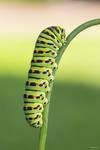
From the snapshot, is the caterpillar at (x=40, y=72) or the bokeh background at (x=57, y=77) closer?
the caterpillar at (x=40, y=72)

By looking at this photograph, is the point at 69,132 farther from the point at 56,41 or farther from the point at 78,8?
the point at 56,41

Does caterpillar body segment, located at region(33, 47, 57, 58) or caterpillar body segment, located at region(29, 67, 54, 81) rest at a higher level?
caterpillar body segment, located at region(33, 47, 57, 58)

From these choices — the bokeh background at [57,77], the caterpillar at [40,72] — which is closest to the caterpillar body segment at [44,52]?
the caterpillar at [40,72]

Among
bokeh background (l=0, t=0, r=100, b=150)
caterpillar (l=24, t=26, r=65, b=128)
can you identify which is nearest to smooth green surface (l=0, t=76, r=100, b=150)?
bokeh background (l=0, t=0, r=100, b=150)

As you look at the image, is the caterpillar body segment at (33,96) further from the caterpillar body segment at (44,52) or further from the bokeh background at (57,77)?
the bokeh background at (57,77)

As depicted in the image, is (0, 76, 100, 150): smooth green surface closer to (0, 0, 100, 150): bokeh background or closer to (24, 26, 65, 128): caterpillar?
(0, 0, 100, 150): bokeh background

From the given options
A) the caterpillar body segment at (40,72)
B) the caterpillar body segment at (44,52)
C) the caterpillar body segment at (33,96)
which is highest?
the caterpillar body segment at (44,52)
